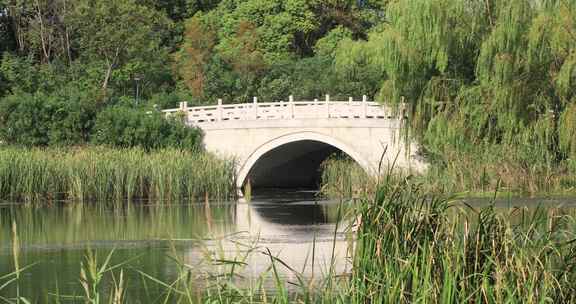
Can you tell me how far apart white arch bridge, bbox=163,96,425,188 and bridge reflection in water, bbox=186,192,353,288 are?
1.90 metres

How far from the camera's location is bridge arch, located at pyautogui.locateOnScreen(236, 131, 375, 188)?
2758 centimetres

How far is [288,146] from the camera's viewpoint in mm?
30328

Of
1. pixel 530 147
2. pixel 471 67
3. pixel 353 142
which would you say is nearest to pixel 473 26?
pixel 471 67

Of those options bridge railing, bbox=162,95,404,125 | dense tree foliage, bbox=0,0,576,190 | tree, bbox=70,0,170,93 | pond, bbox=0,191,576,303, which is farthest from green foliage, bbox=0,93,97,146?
pond, bbox=0,191,576,303

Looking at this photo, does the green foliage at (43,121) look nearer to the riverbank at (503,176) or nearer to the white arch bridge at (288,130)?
the white arch bridge at (288,130)

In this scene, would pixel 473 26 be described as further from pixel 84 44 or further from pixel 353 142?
pixel 84 44

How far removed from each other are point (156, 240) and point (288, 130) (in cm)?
1332

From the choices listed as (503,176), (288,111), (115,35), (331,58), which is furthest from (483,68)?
(115,35)

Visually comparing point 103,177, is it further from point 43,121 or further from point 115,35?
point 115,35

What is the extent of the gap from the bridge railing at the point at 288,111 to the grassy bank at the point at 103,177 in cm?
409

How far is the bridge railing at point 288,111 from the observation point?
27188 millimetres

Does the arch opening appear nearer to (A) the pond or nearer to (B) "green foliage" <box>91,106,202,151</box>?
(B) "green foliage" <box>91,106,202,151</box>

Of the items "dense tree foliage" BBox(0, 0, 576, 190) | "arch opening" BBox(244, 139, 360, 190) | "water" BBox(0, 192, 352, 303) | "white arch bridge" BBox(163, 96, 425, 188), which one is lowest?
"water" BBox(0, 192, 352, 303)

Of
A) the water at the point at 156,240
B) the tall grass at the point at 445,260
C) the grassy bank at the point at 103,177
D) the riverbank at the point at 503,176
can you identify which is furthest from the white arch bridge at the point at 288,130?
the tall grass at the point at 445,260
